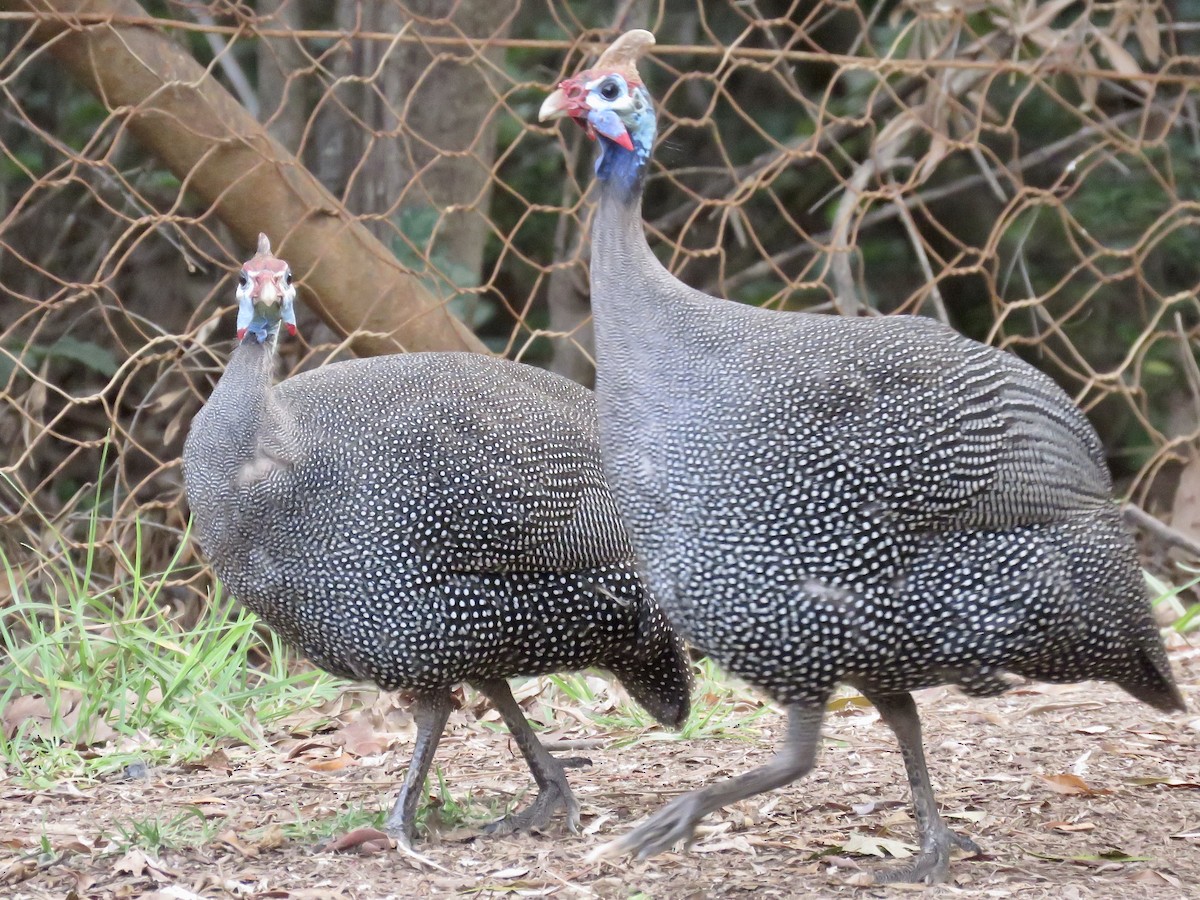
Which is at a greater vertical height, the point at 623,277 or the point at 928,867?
the point at 623,277

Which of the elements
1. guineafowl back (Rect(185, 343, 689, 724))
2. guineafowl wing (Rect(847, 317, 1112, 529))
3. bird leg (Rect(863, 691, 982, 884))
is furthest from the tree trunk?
bird leg (Rect(863, 691, 982, 884))

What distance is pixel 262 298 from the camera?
340 cm

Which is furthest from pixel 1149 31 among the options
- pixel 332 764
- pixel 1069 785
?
pixel 332 764

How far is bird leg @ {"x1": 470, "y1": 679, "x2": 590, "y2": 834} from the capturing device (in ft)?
11.0

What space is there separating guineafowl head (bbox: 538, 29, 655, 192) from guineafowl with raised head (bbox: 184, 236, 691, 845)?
670mm

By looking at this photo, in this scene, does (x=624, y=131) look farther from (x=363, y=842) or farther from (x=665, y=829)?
(x=363, y=842)

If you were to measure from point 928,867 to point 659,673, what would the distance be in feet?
2.55

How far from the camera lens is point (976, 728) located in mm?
4051

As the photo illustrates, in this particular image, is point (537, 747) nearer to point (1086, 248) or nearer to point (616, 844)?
point (616, 844)

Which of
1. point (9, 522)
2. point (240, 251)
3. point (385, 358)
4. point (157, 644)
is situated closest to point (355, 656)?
point (385, 358)

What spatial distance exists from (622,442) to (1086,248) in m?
4.34

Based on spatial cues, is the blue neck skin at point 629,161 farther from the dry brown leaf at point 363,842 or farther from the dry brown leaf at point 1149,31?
the dry brown leaf at point 1149,31

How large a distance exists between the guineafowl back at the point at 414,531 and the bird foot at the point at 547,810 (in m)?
0.27

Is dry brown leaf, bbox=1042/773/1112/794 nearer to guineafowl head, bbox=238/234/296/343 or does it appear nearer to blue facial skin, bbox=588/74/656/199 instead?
blue facial skin, bbox=588/74/656/199
